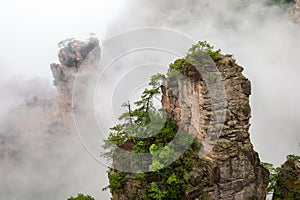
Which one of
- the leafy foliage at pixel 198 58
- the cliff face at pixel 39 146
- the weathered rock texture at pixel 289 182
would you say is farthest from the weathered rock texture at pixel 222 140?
the cliff face at pixel 39 146

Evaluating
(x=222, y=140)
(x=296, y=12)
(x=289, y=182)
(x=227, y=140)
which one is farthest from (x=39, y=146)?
(x=296, y=12)

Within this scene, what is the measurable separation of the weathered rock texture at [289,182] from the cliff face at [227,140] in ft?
18.7

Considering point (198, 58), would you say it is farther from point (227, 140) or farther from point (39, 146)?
point (39, 146)

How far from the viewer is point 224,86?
22.8 m

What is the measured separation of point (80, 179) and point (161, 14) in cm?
4990

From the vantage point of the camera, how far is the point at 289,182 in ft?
92.8

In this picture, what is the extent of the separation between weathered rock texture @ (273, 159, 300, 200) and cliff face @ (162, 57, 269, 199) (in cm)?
570

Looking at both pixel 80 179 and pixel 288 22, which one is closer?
pixel 288 22

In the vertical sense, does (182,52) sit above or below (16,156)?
below

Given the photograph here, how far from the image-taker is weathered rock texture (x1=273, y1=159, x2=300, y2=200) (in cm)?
2752

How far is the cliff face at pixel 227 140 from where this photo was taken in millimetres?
22953

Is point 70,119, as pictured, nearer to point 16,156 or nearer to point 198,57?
point 16,156

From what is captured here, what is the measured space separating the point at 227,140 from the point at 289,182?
33.6 ft

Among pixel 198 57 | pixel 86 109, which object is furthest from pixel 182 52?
pixel 86 109
